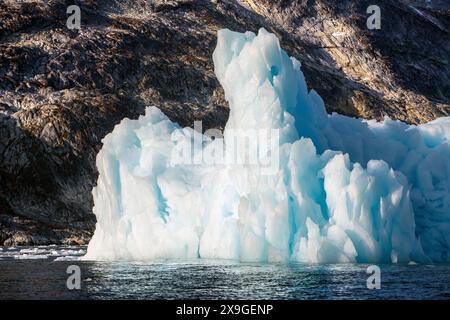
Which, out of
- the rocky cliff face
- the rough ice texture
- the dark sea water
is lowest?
the dark sea water

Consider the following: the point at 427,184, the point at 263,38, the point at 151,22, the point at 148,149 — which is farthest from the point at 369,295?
the point at 151,22

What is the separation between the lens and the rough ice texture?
4456 cm

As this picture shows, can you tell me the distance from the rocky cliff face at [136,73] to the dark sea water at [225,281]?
139 ft

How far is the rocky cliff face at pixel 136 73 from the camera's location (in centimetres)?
10075

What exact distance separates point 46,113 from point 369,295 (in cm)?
7511

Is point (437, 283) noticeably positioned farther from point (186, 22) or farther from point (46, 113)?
point (186, 22)

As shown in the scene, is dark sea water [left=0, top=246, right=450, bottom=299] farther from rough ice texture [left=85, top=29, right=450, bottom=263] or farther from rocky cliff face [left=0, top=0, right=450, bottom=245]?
rocky cliff face [left=0, top=0, right=450, bottom=245]

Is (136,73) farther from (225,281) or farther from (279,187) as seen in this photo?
(225,281)

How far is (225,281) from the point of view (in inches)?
1537

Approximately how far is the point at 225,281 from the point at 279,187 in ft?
26.0

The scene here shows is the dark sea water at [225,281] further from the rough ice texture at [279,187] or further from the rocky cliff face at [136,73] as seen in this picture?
the rocky cliff face at [136,73]

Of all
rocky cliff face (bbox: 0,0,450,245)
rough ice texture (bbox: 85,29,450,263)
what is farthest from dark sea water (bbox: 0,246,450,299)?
rocky cliff face (bbox: 0,0,450,245)

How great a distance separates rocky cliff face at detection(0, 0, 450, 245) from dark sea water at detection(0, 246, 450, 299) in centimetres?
4229

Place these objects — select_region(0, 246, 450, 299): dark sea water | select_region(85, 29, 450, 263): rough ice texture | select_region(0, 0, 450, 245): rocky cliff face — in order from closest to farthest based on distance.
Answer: select_region(0, 246, 450, 299): dark sea water < select_region(85, 29, 450, 263): rough ice texture < select_region(0, 0, 450, 245): rocky cliff face
